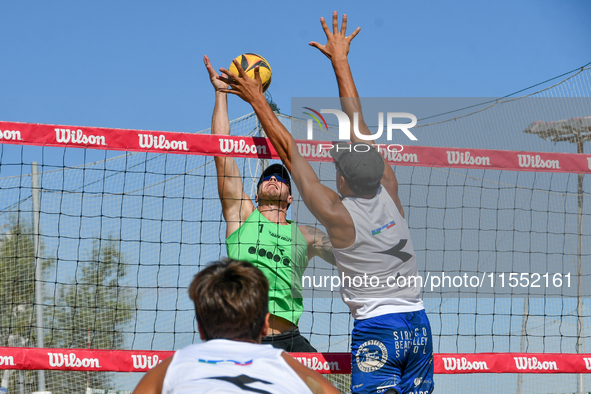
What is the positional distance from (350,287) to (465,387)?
10486mm

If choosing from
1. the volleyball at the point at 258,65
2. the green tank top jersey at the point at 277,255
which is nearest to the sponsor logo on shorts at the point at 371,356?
the green tank top jersey at the point at 277,255

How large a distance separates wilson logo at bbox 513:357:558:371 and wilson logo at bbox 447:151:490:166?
60.8 inches

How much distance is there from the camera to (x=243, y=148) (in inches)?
172

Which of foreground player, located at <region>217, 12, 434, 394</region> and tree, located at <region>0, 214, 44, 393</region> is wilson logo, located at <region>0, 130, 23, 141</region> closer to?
foreground player, located at <region>217, 12, 434, 394</region>

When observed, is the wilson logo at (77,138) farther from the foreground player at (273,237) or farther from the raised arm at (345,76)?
the raised arm at (345,76)

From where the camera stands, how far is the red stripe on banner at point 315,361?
157 inches

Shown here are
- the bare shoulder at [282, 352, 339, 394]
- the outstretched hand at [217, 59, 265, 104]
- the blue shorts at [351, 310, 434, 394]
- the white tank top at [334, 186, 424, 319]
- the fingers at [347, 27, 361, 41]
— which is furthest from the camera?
the fingers at [347, 27, 361, 41]

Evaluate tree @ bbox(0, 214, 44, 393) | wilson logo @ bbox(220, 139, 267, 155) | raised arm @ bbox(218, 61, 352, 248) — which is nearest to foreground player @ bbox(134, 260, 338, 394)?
raised arm @ bbox(218, 61, 352, 248)

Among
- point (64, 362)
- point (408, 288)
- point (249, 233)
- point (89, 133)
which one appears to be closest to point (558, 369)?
point (408, 288)

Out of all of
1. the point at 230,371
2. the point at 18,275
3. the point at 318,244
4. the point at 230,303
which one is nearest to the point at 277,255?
the point at 318,244

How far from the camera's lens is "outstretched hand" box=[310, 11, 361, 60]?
13.2ft

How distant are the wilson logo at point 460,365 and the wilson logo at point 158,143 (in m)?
2.53

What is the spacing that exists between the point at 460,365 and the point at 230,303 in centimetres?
302

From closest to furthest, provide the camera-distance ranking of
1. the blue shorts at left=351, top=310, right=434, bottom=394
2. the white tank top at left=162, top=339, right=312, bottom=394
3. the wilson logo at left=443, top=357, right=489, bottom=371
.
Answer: the white tank top at left=162, top=339, right=312, bottom=394
the blue shorts at left=351, top=310, right=434, bottom=394
the wilson logo at left=443, top=357, right=489, bottom=371
